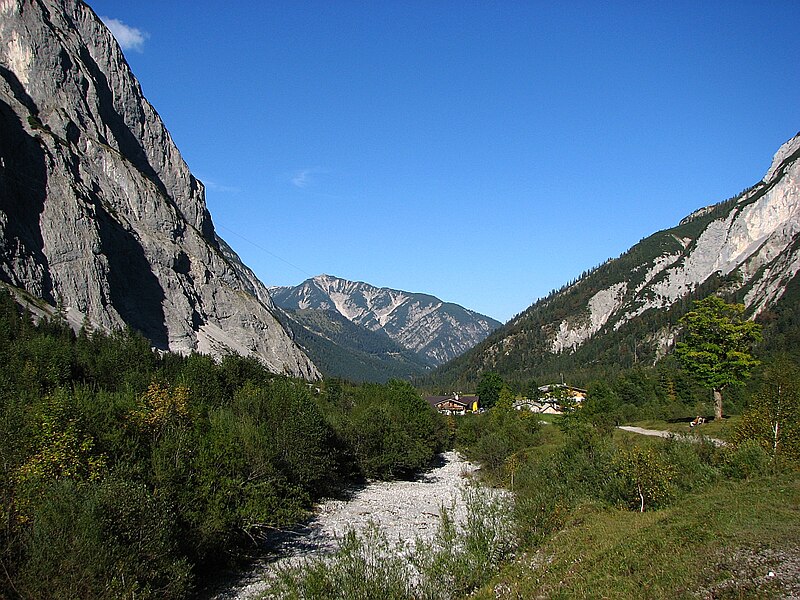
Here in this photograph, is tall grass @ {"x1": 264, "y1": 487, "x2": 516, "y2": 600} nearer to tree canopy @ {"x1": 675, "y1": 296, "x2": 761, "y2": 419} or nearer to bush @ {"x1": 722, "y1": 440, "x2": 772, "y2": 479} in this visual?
bush @ {"x1": 722, "y1": 440, "x2": 772, "y2": 479}

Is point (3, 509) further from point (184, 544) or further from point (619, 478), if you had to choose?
point (619, 478)

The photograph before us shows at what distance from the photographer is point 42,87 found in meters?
162

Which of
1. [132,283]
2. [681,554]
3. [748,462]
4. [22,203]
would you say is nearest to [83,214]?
[22,203]

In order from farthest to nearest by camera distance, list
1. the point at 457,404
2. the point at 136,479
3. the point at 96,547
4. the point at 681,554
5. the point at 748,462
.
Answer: the point at 457,404 < the point at 748,462 < the point at 136,479 < the point at 96,547 < the point at 681,554

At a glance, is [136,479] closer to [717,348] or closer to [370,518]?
[370,518]

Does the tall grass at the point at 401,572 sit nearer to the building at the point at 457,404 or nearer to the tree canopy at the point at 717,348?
the tree canopy at the point at 717,348

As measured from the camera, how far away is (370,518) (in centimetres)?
4641

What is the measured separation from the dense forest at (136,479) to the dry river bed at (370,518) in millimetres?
2098

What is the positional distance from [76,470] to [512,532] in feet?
65.8

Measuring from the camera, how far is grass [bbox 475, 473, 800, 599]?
15633 mm

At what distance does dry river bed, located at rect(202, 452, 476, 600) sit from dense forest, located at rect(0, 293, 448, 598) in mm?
2098

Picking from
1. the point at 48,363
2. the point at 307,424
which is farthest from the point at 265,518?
the point at 48,363

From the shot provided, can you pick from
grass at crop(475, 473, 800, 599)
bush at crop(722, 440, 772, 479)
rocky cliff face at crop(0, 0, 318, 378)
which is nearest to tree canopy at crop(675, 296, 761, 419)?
bush at crop(722, 440, 772, 479)

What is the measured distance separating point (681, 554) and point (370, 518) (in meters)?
31.8
